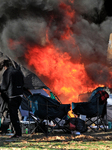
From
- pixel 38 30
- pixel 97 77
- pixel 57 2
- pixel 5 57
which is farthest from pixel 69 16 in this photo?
pixel 5 57

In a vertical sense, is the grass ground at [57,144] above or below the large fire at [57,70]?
below

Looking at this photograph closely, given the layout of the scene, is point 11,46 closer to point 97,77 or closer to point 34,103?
point 97,77

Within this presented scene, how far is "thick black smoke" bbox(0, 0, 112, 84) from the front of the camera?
1845 centimetres

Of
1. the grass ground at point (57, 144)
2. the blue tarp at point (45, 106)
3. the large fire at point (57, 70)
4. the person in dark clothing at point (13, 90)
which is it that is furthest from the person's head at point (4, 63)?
the large fire at point (57, 70)

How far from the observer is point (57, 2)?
1980 centimetres

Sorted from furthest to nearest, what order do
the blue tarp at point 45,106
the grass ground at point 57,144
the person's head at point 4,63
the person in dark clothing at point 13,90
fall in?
the person's head at point 4,63
the blue tarp at point 45,106
the person in dark clothing at point 13,90
the grass ground at point 57,144

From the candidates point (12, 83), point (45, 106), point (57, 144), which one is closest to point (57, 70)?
point (45, 106)

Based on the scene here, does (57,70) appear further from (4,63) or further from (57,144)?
(57,144)

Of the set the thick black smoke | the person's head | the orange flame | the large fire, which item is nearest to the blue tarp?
the person's head

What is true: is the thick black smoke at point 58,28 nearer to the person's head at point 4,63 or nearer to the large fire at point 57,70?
the large fire at point 57,70

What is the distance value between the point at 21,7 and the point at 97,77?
9241 millimetres

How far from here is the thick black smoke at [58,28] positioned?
18.5 metres

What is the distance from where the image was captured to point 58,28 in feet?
65.5

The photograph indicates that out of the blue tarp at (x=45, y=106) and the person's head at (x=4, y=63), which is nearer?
the blue tarp at (x=45, y=106)
